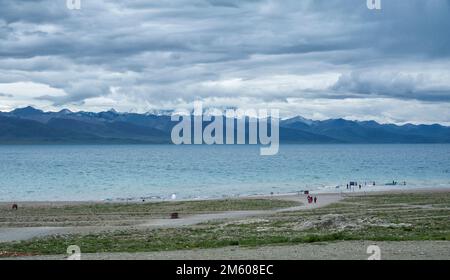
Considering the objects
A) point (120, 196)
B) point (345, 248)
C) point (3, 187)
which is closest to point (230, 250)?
point (345, 248)

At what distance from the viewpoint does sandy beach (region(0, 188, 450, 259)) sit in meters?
15.1

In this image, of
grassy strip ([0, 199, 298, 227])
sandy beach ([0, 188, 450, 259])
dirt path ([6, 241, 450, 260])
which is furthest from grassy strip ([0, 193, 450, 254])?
grassy strip ([0, 199, 298, 227])

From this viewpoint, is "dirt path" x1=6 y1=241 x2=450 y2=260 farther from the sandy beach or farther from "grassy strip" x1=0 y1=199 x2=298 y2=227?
"grassy strip" x1=0 y1=199 x2=298 y2=227

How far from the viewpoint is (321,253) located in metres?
14.5

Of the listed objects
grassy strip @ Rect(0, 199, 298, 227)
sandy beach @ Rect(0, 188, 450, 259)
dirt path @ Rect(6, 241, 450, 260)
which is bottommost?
grassy strip @ Rect(0, 199, 298, 227)

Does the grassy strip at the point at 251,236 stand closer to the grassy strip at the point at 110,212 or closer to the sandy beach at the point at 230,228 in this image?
the sandy beach at the point at 230,228

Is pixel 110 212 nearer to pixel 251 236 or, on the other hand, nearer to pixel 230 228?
pixel 230 228

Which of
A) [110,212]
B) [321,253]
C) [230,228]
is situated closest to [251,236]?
[230,228]

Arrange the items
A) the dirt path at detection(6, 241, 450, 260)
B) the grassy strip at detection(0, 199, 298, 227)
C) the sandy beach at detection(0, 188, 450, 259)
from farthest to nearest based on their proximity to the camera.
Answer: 1. the grassy strip at detection(0, 199, 298, 227)
2. the sandy beach at detection(0, 188, 450, 259)
3. the dirt path at detection(6, 241, 450, 260)

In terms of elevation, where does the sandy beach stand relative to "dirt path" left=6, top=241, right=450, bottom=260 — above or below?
below

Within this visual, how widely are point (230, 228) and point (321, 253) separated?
48.4ft

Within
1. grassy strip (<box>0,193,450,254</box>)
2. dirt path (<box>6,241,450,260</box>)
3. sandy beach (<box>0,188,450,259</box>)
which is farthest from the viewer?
grassy strip (<box>0,193,450,254</box>)

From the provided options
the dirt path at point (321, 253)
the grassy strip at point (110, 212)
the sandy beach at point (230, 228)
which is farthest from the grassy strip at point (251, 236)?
the grassy strip at point (110, 212)
